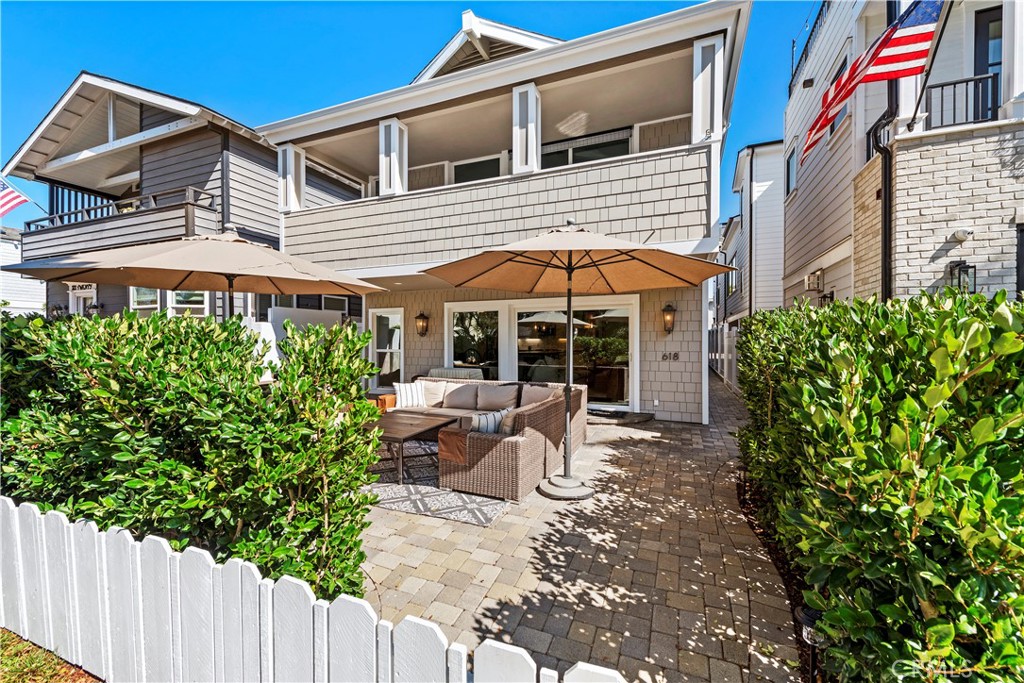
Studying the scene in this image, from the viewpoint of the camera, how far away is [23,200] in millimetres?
8133

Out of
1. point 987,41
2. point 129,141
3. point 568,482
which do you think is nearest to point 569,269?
point 568,482

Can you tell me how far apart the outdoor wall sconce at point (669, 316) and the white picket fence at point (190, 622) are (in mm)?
6758

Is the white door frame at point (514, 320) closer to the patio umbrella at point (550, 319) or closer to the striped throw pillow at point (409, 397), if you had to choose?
the patio umbrella at point (550, 319)

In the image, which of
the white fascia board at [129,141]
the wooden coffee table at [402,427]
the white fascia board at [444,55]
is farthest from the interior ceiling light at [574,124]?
the white fascia board at [129,141]

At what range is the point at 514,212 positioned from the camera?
7.23 m

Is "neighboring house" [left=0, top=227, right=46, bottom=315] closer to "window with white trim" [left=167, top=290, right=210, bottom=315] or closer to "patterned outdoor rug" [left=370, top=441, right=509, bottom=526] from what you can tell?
"window with white trim" [left=167, top=290, right=210, bottom=315]

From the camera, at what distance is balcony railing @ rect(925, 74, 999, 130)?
5703 millimetres

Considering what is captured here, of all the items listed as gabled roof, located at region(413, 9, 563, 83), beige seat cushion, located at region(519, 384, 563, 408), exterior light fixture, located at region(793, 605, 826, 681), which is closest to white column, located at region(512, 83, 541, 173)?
gabled roof, located at region(413, 9, 563, 83)

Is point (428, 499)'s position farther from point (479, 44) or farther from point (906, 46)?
point (479, 44)

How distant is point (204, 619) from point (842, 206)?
1039 cm

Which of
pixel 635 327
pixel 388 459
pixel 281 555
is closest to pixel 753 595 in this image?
pixel 281 555

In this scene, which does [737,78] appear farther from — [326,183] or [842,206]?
[326,183]

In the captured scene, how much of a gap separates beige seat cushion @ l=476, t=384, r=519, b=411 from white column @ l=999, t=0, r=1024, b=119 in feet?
25.7

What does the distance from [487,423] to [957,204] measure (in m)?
6.94
